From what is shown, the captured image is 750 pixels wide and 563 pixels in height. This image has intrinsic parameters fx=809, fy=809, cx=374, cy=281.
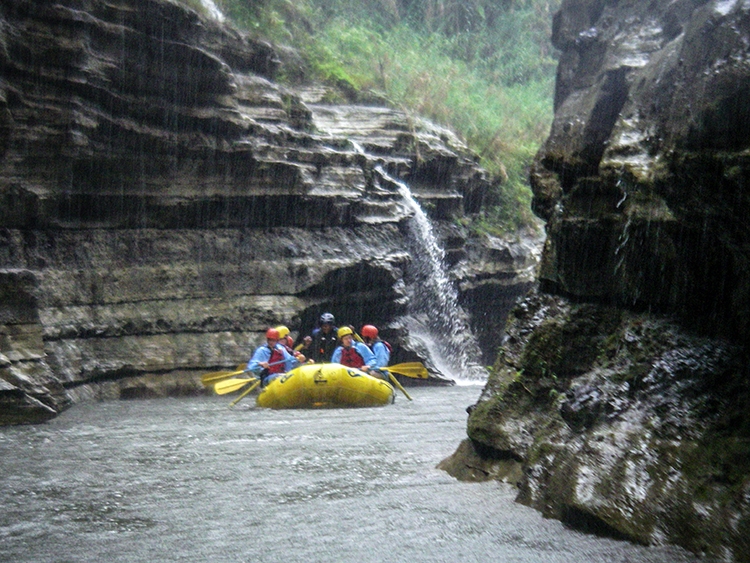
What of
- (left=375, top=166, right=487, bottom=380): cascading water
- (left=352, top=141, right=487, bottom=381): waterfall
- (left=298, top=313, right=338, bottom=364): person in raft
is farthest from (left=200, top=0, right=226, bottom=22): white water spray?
(left=298, top=313, right=338, bottom=364): person in raft

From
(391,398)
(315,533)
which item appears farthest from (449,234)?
(315,533)

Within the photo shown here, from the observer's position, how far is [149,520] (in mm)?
4691

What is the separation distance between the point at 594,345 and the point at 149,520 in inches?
116

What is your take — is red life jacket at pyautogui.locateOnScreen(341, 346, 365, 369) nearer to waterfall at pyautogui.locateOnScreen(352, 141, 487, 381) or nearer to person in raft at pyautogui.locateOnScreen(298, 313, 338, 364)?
person in raft at pyautogui.locateOnScreen(298, 313, 338, 364)

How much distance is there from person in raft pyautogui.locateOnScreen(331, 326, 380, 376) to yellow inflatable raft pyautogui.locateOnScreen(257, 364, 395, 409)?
1.18 meters

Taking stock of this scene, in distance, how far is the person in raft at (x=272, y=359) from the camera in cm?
1191

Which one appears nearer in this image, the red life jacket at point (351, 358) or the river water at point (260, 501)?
the river water at point (260, 501)

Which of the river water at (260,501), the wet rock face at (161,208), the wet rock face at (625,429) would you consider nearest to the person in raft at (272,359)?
the wet rock face at (161,208)

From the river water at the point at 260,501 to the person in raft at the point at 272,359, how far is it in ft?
9.70

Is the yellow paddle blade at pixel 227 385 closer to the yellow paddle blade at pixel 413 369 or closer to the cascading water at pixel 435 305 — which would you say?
the yellow paddle blade at pixel 413 369

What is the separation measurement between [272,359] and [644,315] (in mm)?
7979

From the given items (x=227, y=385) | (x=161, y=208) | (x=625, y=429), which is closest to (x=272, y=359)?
(x=227, y=385)

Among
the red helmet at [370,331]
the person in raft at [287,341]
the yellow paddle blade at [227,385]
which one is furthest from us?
the red helmet at [370,331]

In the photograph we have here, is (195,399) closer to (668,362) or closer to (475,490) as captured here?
(475,490)
